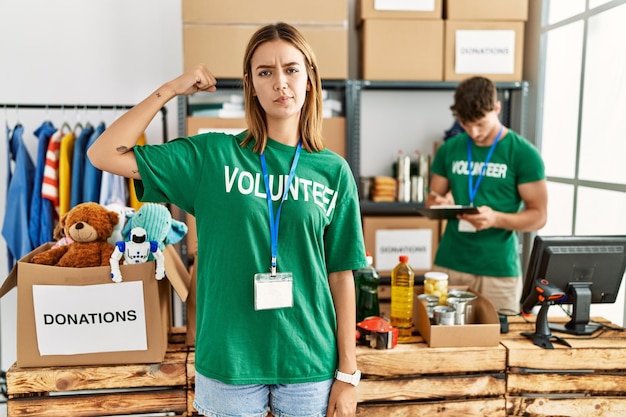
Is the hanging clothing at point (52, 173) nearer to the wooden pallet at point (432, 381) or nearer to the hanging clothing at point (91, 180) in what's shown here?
the hanging clothing at point (91, 180)

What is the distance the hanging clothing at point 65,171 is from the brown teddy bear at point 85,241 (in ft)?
3.96

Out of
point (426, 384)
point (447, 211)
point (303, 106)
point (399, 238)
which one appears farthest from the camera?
point (399, 238)

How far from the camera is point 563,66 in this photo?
302 centimetres

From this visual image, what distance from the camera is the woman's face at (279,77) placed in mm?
1201

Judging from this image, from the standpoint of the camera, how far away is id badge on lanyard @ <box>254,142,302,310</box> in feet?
3.80

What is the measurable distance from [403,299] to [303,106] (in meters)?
0.82

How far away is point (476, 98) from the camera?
2275mm

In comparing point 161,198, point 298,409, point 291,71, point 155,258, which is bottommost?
point 298,409

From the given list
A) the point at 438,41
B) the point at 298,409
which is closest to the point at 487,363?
the point at 298,409

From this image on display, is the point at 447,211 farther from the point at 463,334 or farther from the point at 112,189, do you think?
the point at 112,189

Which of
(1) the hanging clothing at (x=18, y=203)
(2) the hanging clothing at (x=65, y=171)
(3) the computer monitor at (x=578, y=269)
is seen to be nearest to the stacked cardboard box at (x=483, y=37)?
(3) the computer monitor at (x=578, y=269)

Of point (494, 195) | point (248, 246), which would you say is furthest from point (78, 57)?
point (248, 246)

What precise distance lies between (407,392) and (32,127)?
2.73 metres

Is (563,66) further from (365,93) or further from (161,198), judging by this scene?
(161,198)
